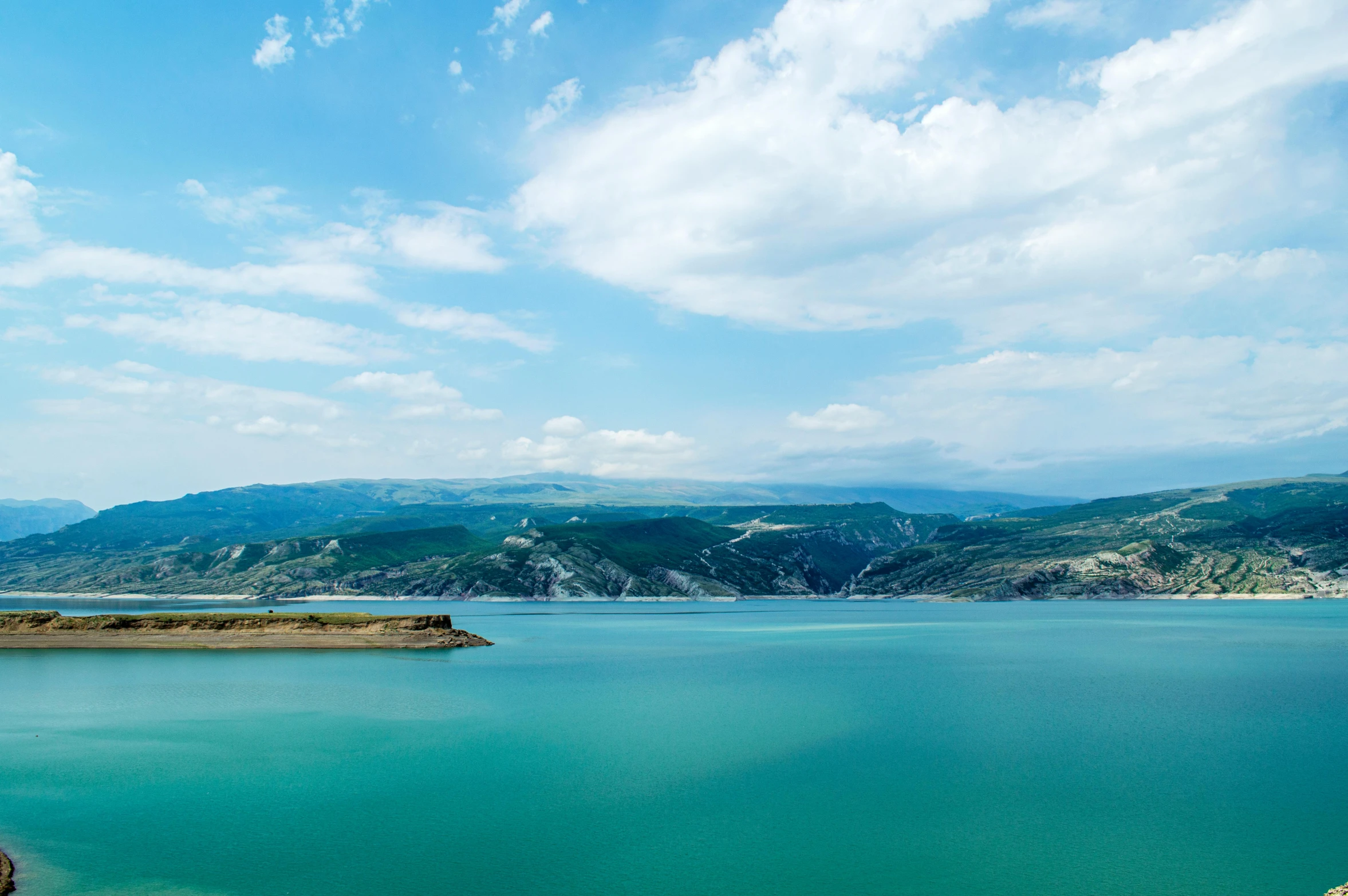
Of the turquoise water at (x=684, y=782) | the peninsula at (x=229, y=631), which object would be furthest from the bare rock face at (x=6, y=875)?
the peninsula at (x=229, y=631)

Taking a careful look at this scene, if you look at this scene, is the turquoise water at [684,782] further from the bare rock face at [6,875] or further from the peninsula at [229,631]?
the peninsula at [229,631]

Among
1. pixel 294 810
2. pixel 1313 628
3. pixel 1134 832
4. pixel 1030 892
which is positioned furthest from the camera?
pixel 1313 628

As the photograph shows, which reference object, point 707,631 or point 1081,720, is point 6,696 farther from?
point 707,631

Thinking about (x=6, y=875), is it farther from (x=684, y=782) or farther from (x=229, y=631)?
(x=229, y=631)

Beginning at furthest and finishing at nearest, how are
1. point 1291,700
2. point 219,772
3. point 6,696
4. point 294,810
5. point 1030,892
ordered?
point 6,696, point 1291,700, point 219,772, point 294,810, point 1030,892

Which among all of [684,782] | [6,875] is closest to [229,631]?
[6,875]

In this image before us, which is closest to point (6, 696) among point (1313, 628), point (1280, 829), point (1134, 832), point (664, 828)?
point (664, 828)

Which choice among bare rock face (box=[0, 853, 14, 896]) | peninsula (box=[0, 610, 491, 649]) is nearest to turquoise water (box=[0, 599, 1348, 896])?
bare rock face (box=[0, 853, 14, 896])

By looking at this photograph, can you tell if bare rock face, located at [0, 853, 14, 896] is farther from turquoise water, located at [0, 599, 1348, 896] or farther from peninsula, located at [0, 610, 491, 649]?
peninsula, located at [0, 610, 491, 649]
